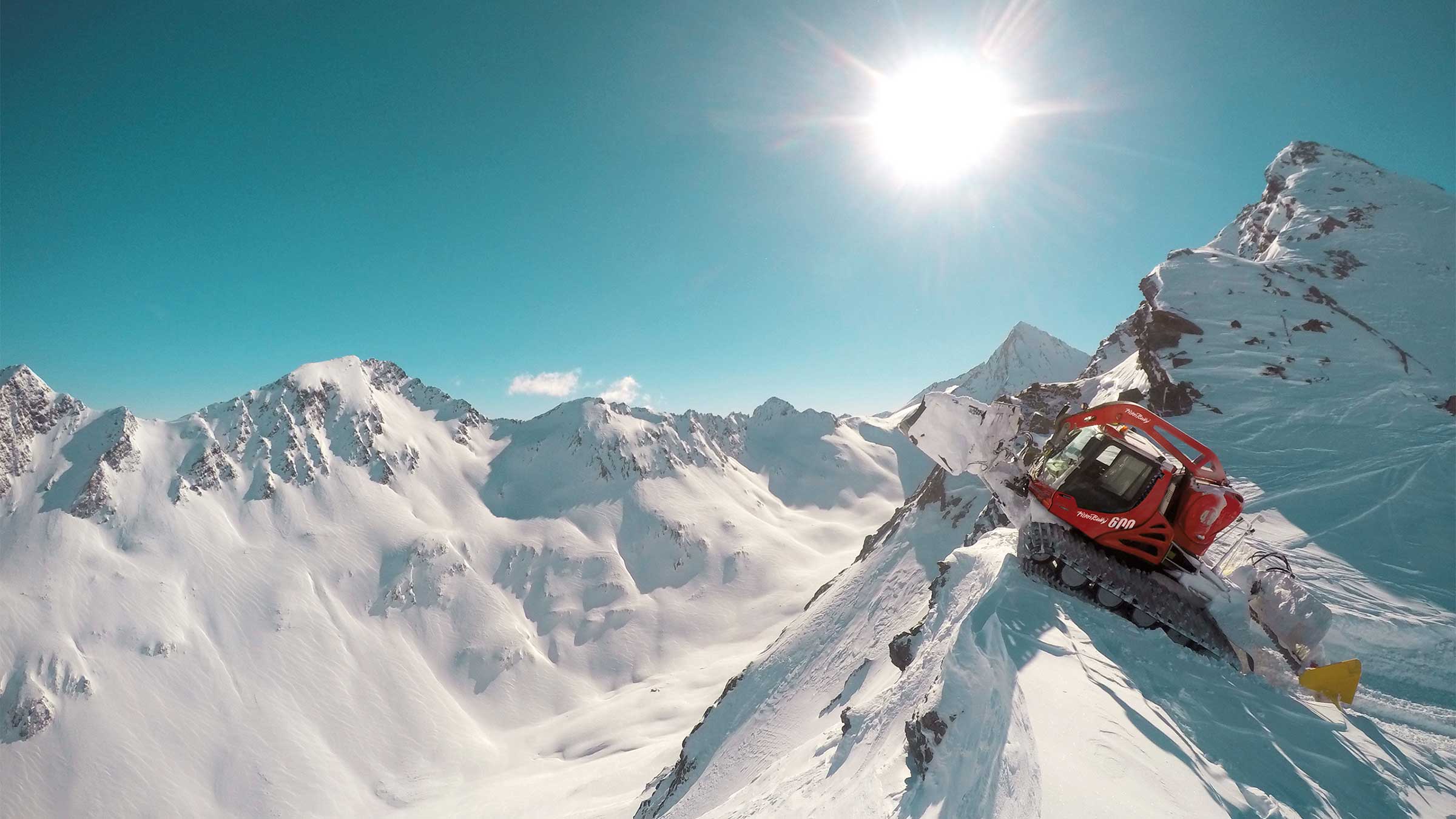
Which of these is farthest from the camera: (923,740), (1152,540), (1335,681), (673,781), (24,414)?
(24,414)

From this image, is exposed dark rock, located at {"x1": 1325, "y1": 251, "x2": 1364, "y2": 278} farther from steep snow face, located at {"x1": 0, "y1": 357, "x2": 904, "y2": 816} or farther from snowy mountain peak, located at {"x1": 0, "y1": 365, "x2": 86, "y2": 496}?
snowy mountain peak, located at {"x1": 0, "y1": 365, "x2": 86, "y2": 496}

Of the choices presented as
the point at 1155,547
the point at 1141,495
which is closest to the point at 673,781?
the point at 1155,547

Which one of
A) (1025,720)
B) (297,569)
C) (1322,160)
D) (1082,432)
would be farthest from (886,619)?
(297,569)

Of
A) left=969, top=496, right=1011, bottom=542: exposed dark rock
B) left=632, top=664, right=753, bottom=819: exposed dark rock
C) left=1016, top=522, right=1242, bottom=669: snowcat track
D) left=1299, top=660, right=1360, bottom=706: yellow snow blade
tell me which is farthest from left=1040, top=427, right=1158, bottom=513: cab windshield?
left=632, top=664, right=753, bottom=819: exposed dark rock

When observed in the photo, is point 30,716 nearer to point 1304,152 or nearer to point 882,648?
point 882,648

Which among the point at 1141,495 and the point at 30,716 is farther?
the point at 30,716

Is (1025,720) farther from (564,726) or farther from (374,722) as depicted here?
(374,722)
